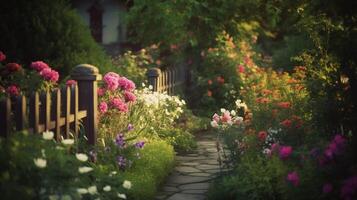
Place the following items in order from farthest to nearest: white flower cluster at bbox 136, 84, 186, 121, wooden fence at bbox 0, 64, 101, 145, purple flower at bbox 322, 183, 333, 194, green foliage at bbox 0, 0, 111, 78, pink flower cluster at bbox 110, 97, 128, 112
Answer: white flower cluster at bbox 136, 84, 186, 121, green foliage at bbox 0, 0, 111, 78, pink flower cluster at bbox 110, 97, 128, 112, wooden fence at bbox 0, 64, 101, 145, purple flower at bbox 322, 183, 333, 194

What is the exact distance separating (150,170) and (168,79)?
533cm

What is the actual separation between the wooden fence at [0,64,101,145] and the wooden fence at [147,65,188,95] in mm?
3340

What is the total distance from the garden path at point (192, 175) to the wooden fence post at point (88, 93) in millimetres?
1089

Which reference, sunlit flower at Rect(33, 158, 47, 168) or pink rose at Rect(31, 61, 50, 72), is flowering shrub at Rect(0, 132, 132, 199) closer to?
sunlit flower at Rect(33, 158, 47, 168)

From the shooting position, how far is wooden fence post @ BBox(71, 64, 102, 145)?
624 centimetres

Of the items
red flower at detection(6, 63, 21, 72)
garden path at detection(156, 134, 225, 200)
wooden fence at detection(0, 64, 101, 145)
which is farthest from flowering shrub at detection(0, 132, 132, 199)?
red flower at detection(6, 63, 21, 72)

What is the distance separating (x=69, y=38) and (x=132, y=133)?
1.83 m

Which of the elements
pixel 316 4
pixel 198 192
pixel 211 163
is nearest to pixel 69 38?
pixel 211 163

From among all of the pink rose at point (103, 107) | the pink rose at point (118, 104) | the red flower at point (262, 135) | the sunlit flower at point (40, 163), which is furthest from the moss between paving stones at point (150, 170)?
the sunlit flower at point (40, 163)

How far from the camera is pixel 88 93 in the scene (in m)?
6.30

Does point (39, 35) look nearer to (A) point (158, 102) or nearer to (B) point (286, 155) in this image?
(A) point (158, 102)

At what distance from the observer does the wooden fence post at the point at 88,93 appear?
6.24 meters

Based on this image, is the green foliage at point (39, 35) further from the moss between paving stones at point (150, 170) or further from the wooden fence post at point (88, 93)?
the wooden fence post at point (88, 93)

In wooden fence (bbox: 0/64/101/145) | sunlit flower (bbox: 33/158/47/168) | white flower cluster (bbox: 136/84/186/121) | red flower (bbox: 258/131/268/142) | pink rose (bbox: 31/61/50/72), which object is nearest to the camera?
sunlit flower (bbox: 33/158/47/168)
